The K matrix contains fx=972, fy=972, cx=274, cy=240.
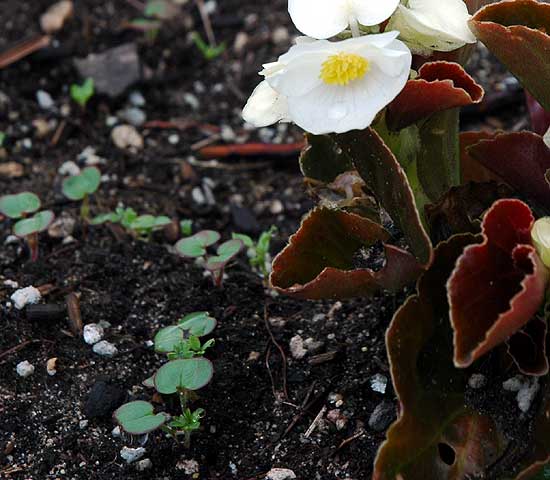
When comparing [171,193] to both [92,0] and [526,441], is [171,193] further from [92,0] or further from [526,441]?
[526,441]

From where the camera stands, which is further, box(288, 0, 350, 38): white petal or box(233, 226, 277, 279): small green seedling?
box(233, 226, 277, 279): small green seedling

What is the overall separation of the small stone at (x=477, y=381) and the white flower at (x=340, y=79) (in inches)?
15.2

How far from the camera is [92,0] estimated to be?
2553 mm

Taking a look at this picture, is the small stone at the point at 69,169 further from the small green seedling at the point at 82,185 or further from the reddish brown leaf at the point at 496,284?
the reddish brown leaf at the point at 496,284

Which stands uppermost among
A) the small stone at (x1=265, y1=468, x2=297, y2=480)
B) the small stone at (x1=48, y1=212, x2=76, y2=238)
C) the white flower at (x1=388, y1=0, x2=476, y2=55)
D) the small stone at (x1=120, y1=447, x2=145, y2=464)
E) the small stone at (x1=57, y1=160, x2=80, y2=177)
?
the white flower at (x1=388, y1=0, x2=476, y2=55)

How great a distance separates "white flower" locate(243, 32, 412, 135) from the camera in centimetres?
112

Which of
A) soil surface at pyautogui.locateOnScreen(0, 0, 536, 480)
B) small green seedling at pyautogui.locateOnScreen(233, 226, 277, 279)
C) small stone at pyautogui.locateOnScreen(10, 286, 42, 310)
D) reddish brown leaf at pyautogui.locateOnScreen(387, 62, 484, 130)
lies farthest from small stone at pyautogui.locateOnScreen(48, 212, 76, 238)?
reddish brown leaf at pyautogui.locateOnScreen(387, 62, 484, 130)

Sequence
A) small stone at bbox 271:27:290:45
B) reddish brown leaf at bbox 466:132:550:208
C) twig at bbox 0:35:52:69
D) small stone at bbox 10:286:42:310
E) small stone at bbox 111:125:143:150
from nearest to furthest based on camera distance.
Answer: reddish brown leaf at bbox 466:132:550:208
small stone at bbox 10:286:42:310
small stone at bbox 111:125:143:150
twig at bbox 0:35:52:69
small stone at bbox 271:27:290:45

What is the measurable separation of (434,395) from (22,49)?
4.93 feet

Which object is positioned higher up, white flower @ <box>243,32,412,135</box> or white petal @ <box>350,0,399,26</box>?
white petal @ <box>350,0,399,26</box>

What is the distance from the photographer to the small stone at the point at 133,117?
2262 millimetres

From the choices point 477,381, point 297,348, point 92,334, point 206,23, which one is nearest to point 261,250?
point 297,348

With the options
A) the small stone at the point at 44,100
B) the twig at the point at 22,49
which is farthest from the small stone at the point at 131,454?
the twig at the point at 22,49

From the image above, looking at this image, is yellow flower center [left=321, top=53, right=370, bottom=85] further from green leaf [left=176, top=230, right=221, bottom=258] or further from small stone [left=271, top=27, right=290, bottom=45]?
small stone [left=271, top=27, right=290, bottom=45]
